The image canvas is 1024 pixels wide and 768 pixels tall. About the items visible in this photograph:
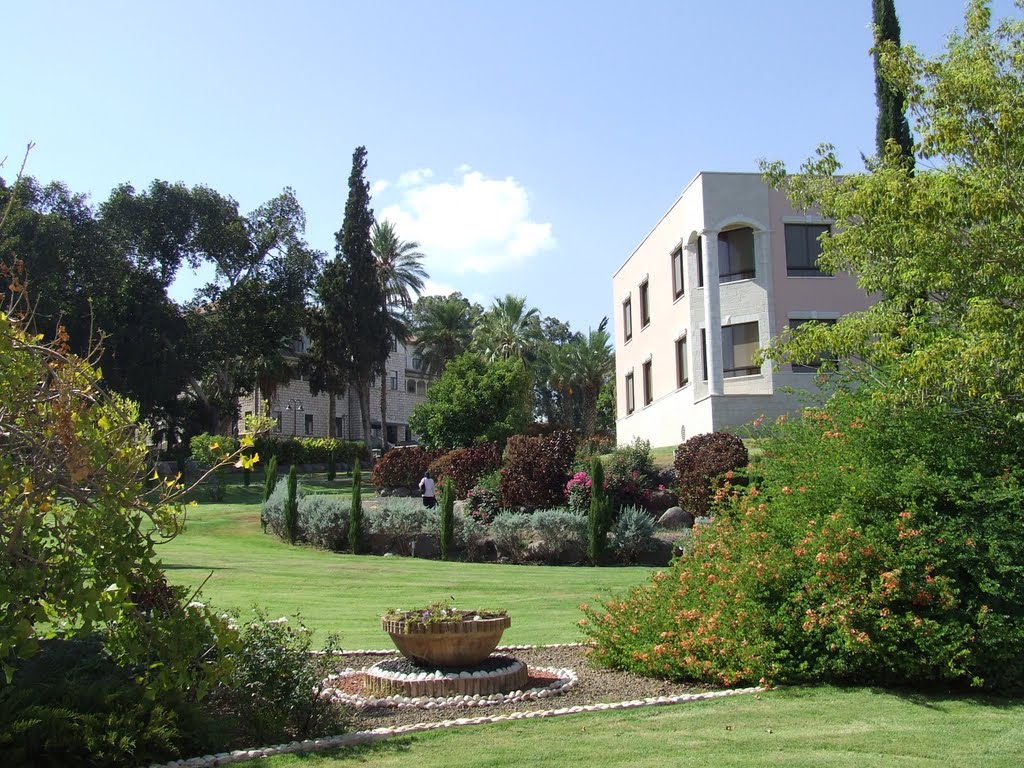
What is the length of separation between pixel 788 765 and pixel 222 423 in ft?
183

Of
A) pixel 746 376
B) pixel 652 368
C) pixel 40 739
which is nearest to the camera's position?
pixel 40 739

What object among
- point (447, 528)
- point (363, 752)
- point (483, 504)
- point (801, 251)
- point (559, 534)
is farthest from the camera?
point (801, 251)

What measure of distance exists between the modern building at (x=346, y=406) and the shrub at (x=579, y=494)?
113 feet

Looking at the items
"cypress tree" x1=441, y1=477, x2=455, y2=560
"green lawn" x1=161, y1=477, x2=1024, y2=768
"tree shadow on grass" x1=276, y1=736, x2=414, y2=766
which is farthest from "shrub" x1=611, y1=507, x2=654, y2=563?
"tree shadow on grass" x1=276, y1=736, x2=414, y2=766

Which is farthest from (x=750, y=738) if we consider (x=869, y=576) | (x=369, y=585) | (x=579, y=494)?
(x=579, y=494)

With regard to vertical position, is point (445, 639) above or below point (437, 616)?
below

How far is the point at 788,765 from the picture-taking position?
234 inches

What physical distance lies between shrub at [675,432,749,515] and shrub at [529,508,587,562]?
3804mm

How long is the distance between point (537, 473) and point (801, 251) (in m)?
12.6

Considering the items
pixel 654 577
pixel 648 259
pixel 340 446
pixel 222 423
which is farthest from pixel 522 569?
pixel 222 423

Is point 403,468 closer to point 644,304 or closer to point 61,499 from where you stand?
point 644,304

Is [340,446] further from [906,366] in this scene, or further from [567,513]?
[906,366]

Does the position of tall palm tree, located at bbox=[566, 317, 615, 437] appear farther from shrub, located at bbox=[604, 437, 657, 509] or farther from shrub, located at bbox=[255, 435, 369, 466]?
shrub, located at bbox=[604, 437, 657, 509]

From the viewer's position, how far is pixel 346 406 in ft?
249
